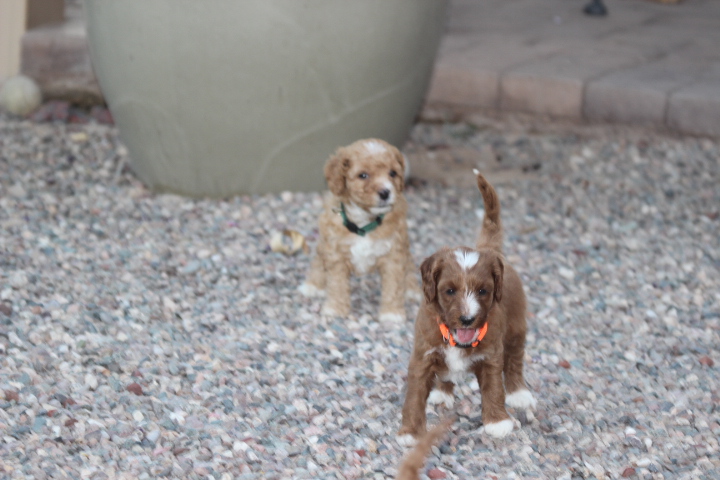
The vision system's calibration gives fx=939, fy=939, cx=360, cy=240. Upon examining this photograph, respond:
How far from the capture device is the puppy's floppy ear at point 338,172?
3.97 m

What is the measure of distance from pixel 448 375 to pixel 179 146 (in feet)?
9.27

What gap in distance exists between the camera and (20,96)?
689cm

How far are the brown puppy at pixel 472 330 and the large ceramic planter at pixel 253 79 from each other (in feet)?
6.74

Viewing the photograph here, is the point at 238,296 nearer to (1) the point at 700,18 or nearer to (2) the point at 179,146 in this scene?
(2) the point at 179,146

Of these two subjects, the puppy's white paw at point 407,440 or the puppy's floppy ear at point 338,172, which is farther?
the puppy's floppy ear at point 338,172

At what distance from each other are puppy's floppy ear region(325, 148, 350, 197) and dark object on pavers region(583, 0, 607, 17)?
5.60 m

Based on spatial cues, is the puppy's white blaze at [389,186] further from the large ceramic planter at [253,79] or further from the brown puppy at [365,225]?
the large ceramic planter at [253,79]

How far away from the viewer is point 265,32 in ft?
16.4

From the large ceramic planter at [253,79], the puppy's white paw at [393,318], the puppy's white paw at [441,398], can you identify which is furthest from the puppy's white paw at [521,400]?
the large ceramic planter at [253,79]

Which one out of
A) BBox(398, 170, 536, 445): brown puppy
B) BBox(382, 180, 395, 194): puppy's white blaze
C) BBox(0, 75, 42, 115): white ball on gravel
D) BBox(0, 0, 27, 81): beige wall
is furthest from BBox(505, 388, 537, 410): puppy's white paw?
BBox(0, 0, 27, 81): beige wall

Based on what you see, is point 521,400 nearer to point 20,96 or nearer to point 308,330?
point 308,330

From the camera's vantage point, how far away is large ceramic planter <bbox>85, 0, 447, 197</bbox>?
16.5 feet

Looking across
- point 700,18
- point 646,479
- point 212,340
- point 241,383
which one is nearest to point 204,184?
point 212,340

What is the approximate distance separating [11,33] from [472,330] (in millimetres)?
5656
